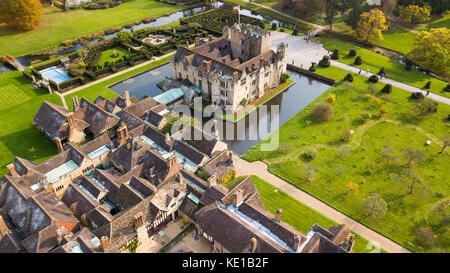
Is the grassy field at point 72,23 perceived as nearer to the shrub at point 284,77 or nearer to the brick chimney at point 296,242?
the shrub at point 284,77

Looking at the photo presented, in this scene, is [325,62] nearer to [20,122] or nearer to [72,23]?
[20,122]

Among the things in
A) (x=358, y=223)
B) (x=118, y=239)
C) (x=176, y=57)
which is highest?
(x=176, y=57)

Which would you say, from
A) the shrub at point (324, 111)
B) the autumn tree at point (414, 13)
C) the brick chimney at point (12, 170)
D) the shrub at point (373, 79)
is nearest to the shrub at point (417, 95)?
the shrub at point (373, 79)

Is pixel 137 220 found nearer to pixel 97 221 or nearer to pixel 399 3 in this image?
pixel 97 221

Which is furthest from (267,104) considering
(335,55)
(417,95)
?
(417,95)

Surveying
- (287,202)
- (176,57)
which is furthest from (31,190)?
(176,57)
